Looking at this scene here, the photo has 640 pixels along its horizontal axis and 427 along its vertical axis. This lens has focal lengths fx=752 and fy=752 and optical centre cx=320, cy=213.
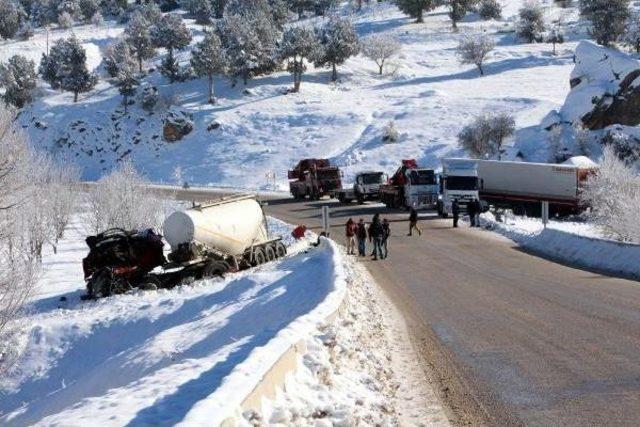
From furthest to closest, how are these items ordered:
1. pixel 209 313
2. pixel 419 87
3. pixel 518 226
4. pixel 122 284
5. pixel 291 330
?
pixel 419 87
pixel 518 226
pixel 122 284
pixel 209 313
pixel 291 330

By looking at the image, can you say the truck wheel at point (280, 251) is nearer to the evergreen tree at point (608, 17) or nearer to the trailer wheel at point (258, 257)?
the trailer wheel at point (258, 257)

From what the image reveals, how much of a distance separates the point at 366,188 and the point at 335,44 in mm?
48857

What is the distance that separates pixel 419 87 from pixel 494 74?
11134 mm

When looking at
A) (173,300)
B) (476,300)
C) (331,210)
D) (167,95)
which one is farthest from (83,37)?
(476,300)

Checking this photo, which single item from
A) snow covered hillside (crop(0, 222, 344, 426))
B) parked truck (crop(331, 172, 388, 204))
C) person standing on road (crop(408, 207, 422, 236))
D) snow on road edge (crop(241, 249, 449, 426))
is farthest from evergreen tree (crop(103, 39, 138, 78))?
snow on road edge (crop(241, 249, 449, 426))

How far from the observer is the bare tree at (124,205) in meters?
42.0

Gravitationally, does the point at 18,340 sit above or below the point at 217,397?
below

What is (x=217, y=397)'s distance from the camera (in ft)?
22.9

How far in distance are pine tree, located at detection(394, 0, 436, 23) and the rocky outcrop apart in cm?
7044

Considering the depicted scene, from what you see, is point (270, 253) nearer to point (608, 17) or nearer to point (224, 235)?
point (224, 235)

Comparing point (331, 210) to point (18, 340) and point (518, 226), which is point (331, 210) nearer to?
point (518, 226)

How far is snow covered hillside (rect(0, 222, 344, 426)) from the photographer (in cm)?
782

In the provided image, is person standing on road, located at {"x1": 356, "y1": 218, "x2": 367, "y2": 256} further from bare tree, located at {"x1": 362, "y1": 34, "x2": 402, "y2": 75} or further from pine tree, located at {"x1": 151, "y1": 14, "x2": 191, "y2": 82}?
pine tree, located at {"x1": 151, "y1": 14, "x2": 191, "y2": 82}

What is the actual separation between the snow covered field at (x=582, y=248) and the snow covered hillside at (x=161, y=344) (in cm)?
871
